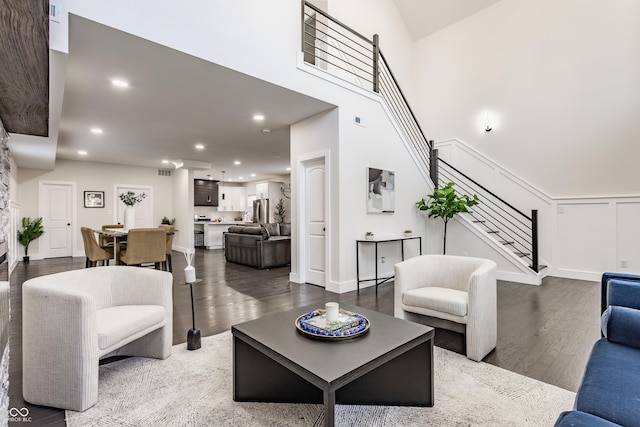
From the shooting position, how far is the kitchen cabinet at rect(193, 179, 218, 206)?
11.3 meters

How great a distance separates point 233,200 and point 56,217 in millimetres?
6242

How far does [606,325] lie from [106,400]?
2833mm

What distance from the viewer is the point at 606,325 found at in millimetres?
1619

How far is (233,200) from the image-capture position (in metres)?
13.7

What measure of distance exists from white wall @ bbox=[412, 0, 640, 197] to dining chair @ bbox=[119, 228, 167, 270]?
6324 mm

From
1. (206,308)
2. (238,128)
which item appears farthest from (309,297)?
(238,128)

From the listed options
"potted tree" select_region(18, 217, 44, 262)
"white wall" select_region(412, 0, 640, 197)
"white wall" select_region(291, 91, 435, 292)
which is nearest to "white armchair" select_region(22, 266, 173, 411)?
"white wall" select_region(291, 91, 435, 292)

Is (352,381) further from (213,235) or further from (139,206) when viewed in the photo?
(139,206)

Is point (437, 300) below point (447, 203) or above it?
below

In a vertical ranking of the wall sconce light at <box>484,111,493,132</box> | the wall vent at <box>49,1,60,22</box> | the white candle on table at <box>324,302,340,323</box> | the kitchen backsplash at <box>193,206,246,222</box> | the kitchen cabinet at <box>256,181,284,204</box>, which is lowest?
the white candle on table at <box>324,302,340,323</box>

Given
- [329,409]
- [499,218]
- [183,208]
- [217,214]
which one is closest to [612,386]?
[329,409]

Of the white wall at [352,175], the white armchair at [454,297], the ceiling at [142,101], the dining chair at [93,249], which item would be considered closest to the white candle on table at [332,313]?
the white armchair at [454,297]

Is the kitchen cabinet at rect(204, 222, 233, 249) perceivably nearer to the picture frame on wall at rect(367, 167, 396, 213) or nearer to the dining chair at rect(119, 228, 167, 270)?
the dining chair at rect(119, 228, 167, 270)

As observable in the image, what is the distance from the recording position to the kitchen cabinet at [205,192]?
11.3 metres
